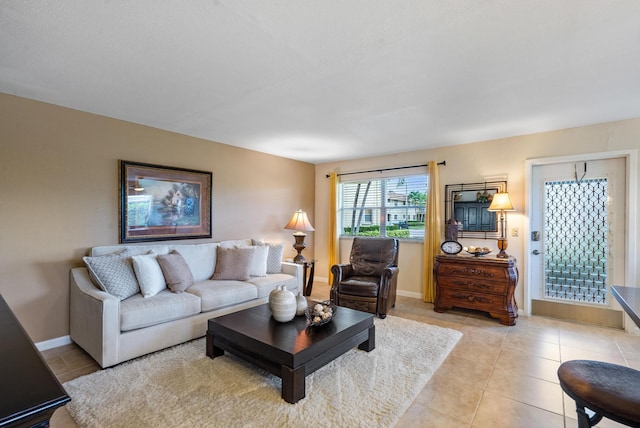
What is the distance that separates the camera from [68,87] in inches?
104

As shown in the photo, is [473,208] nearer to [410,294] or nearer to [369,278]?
[410,294]

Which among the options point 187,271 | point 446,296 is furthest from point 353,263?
point 187,271

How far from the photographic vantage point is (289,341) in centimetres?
225

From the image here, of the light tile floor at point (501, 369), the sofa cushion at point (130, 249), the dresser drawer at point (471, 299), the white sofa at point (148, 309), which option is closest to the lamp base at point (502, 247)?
the dresser drawer at point (471, 299)

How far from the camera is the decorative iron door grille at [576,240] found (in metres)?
3.59

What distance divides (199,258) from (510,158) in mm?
4265

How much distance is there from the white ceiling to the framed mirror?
95cm

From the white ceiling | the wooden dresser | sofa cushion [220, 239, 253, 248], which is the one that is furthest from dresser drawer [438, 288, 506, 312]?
sofa cushion [220, 239, 253, 248]

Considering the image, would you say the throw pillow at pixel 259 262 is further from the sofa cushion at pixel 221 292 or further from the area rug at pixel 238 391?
the area rug at pixel 238 391

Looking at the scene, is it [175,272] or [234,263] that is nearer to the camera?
[175,272]

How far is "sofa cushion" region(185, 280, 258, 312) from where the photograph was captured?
3.19 metres

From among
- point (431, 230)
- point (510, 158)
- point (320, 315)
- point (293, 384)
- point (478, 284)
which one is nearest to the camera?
point (293, 384)

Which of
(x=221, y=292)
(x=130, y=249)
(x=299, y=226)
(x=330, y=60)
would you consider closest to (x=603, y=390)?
(x=330, y=60)

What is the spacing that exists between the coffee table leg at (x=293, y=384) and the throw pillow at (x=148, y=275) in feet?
5.62
